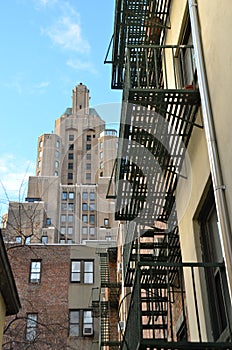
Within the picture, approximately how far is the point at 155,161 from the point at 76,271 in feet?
80.2

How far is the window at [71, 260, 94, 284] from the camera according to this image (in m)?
31.5

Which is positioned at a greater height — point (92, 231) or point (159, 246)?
point (92, 231)

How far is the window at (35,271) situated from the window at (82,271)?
218 centimetres

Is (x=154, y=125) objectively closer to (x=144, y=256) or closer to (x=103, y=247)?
(x=144, y=256)

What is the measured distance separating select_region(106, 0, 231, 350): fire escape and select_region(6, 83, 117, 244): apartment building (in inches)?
1730

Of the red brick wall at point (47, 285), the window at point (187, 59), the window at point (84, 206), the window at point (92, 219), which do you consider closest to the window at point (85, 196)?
the window at point (84, 206)

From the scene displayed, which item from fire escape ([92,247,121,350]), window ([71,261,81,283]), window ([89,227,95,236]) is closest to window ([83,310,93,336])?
fire escape ([92,247,121,350])

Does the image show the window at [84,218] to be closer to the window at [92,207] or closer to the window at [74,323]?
the window at [92,207]

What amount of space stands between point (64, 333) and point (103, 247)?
6.93 m

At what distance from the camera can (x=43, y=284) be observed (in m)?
31.5

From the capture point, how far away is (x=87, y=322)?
1181 inches

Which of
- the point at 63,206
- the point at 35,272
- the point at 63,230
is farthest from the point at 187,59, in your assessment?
the point at 63,206

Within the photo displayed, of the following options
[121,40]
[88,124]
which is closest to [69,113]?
[88,124]

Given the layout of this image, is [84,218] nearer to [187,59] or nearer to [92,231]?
[92,231]
